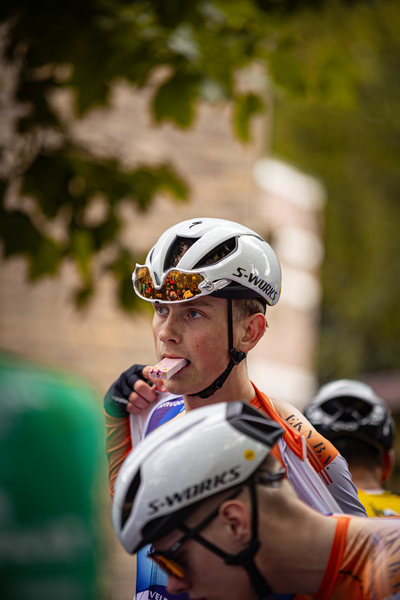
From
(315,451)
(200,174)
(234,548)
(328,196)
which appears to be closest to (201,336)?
(315,451)

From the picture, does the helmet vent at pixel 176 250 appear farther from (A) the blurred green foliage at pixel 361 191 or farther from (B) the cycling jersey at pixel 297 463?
(A) the blurred green foliage at pixel 361 191

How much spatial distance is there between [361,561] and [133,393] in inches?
50.1

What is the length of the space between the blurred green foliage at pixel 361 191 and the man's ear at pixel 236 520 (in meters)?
13.3

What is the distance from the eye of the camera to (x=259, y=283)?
8.29 feet

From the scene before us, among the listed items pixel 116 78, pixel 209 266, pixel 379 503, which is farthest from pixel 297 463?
pixel 116 78

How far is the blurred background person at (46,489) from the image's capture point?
1841mm

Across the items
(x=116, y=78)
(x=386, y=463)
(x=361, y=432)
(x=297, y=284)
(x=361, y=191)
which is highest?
(x=116, y=78)

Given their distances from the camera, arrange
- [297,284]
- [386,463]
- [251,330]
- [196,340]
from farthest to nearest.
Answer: [297,284] < [386,463] < [251,330] < [196,340]

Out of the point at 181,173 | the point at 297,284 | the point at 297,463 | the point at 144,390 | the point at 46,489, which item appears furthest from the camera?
the point at 297,284

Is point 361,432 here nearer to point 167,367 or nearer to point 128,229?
point 167,367

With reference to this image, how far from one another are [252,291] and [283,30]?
319 centimetres

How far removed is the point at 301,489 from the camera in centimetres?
232

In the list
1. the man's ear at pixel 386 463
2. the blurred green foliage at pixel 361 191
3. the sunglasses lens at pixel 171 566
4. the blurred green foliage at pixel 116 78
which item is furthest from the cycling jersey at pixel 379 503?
the blurred green foliage at pixel 361 191

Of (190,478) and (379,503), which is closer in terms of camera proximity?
(190,478)
